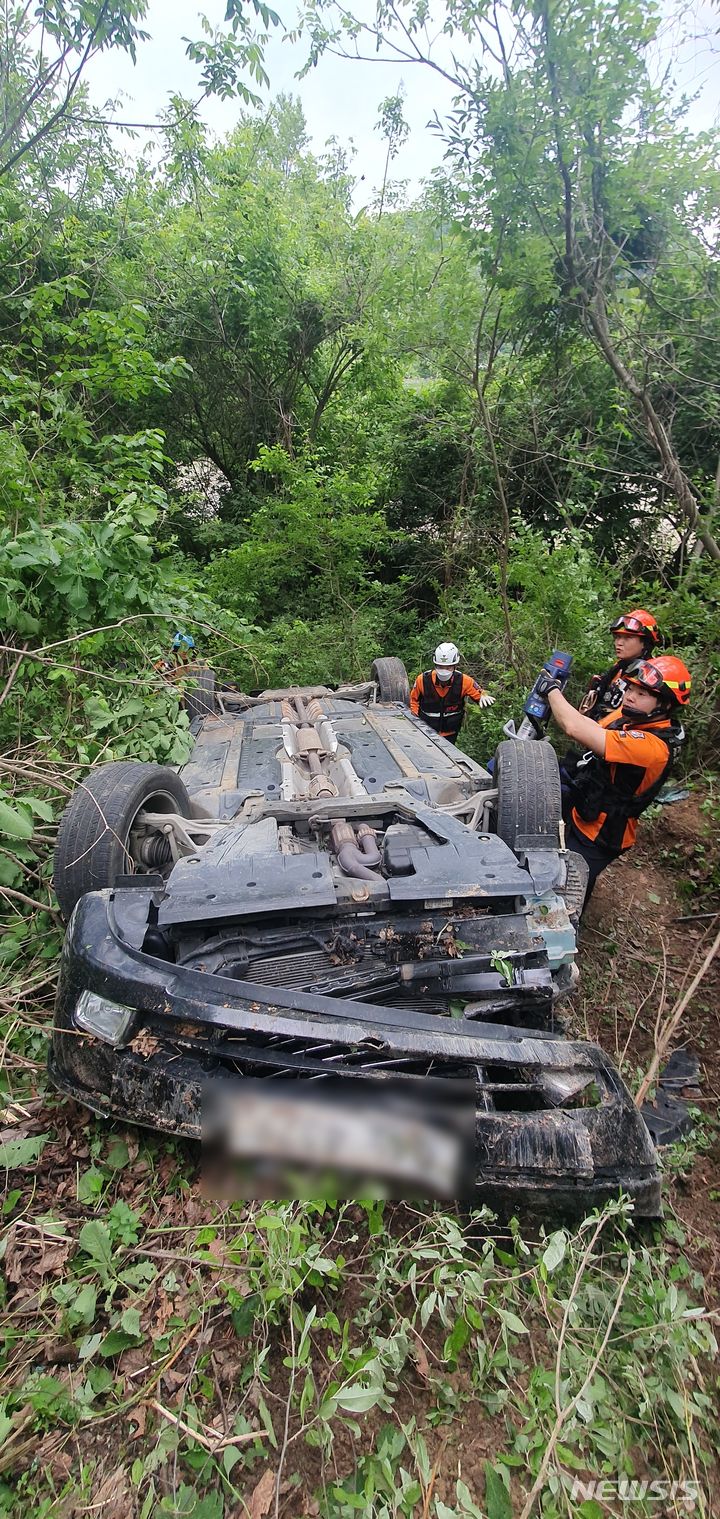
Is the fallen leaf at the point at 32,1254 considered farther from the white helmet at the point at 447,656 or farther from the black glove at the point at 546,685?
the white helmet at the point at 447,656

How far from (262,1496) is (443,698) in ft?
15.0

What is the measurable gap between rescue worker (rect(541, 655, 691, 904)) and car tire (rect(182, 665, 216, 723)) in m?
2.50

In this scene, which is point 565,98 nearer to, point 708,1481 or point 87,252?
point 87,252

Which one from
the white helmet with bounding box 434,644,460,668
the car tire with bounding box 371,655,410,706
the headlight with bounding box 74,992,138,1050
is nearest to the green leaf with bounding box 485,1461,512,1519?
the headlight with bounding box 74,992,138,1050

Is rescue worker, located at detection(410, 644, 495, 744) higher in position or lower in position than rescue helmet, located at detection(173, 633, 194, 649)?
lower

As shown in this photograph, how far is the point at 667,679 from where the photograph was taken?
3.07 m

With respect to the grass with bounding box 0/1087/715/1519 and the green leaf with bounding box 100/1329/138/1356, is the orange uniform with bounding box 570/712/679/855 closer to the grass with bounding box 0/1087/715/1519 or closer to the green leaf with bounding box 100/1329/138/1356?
the grass with bounding box 0/1087/715/1519

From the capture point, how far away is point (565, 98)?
3738 mm


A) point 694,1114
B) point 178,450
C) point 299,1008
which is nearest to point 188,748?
point 299,1008

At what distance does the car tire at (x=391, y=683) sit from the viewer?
19.2 feet

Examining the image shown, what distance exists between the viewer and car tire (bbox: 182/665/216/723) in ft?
15.5

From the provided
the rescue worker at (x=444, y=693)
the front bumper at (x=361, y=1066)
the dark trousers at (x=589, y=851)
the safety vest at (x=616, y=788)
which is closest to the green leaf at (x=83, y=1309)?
the front bumper at (x=361, y=1066)

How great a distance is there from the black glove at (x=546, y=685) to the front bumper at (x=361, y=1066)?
1878 millimetres

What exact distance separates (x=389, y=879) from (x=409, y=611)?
7.17 meters
